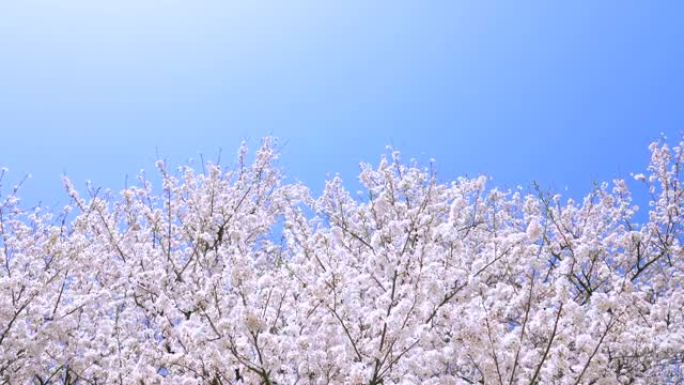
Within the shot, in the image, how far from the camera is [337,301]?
6309 mm

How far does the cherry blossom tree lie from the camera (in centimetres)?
596

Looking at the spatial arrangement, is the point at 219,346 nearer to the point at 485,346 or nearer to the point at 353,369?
the point at 353,369

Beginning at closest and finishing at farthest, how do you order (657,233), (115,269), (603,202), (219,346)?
(219,346), (115,269), (657,233), (603,202)

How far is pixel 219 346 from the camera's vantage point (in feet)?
20.0

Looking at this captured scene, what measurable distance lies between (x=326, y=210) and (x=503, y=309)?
21.6 ft

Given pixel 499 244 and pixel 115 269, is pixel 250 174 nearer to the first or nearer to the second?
pixel 115 269

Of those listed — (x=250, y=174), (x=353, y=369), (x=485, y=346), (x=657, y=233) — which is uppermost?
(x=250, y=174)

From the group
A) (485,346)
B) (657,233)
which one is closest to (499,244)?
(485,346)

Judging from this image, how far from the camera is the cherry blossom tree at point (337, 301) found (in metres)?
5.96

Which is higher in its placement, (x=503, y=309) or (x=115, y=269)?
(x=115, y=269)

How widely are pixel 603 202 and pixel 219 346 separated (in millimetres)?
9995

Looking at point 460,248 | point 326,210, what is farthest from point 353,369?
point 326,210

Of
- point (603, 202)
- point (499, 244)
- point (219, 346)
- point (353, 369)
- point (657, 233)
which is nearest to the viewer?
point (353, 369)

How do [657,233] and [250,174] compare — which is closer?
[657,233]
